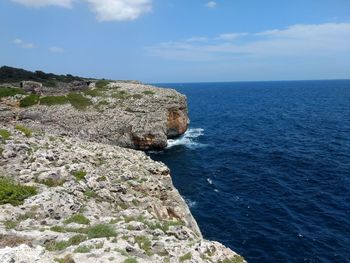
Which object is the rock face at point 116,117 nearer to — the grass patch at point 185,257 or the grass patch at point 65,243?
the grass patch at point 65,243

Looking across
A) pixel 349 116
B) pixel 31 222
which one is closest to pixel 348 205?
pixel 31 222

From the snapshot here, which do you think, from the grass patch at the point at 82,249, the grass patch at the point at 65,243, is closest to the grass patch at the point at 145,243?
the grass patch at the point at 65,243

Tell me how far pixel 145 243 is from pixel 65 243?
11.8 feet

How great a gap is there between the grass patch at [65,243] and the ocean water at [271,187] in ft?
83.6

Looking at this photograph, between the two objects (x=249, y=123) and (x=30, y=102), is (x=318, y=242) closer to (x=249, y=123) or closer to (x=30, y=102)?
(x=30, y=102)

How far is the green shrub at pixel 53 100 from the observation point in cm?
7612

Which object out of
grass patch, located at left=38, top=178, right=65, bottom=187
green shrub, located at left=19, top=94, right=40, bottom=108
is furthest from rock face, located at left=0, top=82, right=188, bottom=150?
grass patch, located at left=38, top=178, right=65, bottom=187

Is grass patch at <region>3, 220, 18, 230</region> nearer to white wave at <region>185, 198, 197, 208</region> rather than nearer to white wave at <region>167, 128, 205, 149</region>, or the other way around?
white wave at <region>185, 198, 197, 208</region>

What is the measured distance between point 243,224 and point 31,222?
102 feet

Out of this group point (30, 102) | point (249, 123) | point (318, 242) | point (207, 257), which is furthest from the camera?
point (249, 123)

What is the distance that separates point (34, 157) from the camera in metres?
29.7

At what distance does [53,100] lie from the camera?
7750 cm

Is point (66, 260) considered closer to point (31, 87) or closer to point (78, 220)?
point (78, 220)

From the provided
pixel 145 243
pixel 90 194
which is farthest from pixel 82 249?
pixel 90 194
